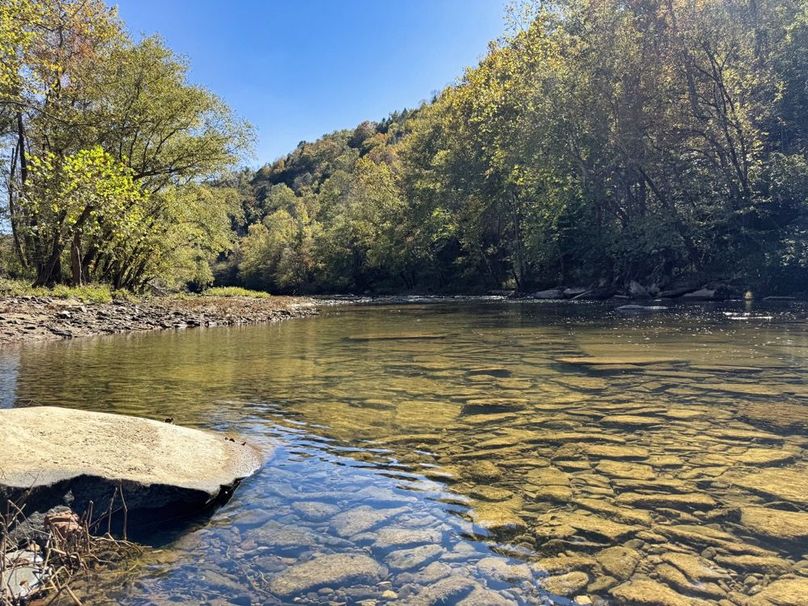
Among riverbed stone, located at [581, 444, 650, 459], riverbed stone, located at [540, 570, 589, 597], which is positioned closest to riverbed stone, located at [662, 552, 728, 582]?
riverbed stone, located at [540, 570, 589, 597]

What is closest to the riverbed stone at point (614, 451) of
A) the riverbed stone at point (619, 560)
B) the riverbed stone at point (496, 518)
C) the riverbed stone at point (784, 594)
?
the riverbed stone at point (496, 518)

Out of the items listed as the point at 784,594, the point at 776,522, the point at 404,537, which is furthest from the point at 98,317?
the point at 784,594

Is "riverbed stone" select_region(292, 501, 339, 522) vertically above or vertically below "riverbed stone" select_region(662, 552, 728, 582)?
below

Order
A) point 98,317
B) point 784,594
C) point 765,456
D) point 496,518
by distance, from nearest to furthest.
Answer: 1. point 784,594
2. point 496,518
3. point 765,456
4. point 98,317

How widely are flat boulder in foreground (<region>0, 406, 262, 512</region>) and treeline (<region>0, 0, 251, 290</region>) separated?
13174mm

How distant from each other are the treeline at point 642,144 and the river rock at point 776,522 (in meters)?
24.0

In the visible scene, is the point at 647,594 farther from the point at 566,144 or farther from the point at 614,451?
the point at 566,144

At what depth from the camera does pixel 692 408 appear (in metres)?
6.22

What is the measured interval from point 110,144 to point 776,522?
30688 millimetres

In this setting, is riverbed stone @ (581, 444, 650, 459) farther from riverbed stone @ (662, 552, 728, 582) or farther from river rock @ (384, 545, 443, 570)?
river rock @ (384, 545, 443, 570)

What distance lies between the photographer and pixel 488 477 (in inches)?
174

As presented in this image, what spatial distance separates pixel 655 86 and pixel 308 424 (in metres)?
A: 28.6

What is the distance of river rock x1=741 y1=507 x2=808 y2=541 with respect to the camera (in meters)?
3.31

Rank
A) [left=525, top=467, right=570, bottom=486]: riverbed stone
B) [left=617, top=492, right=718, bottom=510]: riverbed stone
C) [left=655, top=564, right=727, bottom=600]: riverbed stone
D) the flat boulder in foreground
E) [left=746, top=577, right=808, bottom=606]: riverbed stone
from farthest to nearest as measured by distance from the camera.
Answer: [left=525, top=467, right=570, bottom=486]: riverbed stone, [left=617, top=492, right=718, bottom=510]: riverbed stone, the flat boulder in foreground, [left=655, top=564, right=727, bottom=600]: riverbed stone, [left=746, top=577, right=808, bottom=606]: riverbed stone
